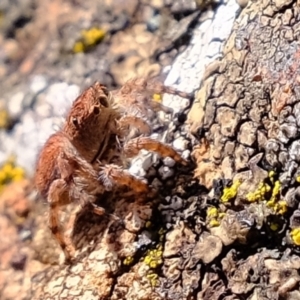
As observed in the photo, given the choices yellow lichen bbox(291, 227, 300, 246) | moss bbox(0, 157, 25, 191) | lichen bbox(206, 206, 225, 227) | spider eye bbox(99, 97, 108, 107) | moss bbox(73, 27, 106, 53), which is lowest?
yellow lichen bbox(291, 227, 300, 246)

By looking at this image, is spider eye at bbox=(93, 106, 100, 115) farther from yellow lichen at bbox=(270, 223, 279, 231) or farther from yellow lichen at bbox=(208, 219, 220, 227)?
yellow lichen at bbox=(270, 223, 279, 231)

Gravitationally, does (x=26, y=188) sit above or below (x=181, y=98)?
below

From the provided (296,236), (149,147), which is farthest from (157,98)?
(296,236)

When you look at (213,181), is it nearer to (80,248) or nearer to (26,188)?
(80,248)

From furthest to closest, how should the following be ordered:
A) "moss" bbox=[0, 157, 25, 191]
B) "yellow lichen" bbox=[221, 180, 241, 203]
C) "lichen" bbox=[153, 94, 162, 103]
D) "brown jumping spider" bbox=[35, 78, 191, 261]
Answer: "moss" bbox=[0, 157, 25, 191], "lichen" bbox=[153, 94, 162, 103], "brown jumping spider" bbox=[35, 78, 191, 261], "yellow lichen" bbox=[221, 180, 241, 203]

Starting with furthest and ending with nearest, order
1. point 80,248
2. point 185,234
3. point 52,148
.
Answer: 1. point 52,148
2. point 80,248
3. point 185,234

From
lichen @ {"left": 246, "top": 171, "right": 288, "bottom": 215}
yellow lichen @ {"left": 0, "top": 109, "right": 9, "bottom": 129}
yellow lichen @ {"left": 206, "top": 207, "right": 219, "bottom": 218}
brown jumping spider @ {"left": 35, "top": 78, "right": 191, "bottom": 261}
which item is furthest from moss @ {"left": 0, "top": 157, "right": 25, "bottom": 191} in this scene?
lichen @ {"left": 246, "top": 171, "right": 288, "bottom": 215}

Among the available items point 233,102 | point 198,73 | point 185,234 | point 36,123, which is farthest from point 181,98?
point 36,123
